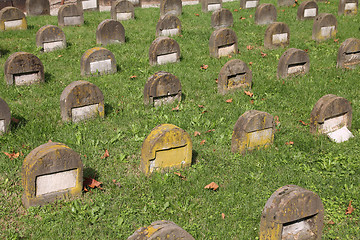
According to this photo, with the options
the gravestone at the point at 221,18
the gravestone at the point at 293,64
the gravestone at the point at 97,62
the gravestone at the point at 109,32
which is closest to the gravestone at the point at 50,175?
the gravestone at the point at 97,62

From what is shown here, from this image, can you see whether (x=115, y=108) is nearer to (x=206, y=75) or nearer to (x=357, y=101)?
(x=206, y=75)

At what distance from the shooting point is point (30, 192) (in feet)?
16.8

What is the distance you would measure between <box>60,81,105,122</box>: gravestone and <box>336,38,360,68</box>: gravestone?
624cm

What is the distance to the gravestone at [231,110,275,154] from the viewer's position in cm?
637

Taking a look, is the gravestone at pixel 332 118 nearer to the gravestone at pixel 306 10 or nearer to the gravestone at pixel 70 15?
the gravestone at pixel 306 10

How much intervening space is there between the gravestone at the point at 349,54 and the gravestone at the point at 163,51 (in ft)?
13.6

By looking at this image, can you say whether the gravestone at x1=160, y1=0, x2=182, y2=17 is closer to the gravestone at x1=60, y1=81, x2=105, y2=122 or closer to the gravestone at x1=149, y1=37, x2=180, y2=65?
the gravestone at x1=149, y1=37, x2=180, y2=65

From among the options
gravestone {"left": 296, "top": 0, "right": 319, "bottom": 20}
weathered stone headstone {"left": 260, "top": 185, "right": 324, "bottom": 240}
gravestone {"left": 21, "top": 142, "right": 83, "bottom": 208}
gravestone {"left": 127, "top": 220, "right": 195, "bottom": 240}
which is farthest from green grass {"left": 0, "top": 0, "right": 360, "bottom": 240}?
gravestone {"left": 296, "top": 0, "right": 319, "bottom": 20}

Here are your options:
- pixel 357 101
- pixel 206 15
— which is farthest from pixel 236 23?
pixel 357 101

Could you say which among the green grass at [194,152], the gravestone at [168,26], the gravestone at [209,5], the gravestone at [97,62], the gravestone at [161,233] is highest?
the gravestone at [209,5]

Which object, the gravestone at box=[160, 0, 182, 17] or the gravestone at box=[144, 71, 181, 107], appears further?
the gravestone at box=[160, 0, 182, 17]

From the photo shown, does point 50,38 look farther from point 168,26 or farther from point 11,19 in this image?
point 168,26

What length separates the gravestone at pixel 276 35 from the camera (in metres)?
11.7

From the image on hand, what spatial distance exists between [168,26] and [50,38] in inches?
142
